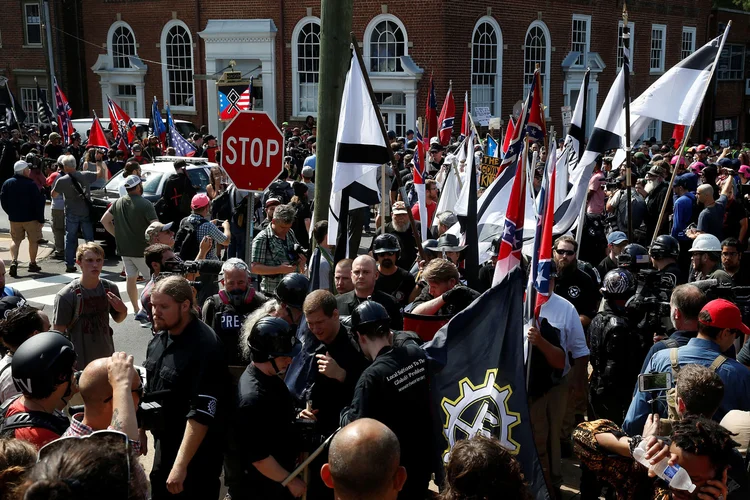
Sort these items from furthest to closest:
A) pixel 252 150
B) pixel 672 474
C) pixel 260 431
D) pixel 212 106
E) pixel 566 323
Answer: pixel 212 106, pixel 252 150, pixel 566 323, pixel 260 431, pixel 672 474

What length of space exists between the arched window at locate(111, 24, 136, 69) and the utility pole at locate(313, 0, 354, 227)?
27.7 meters

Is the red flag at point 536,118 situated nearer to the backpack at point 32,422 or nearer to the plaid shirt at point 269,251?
the plaid shirt at point 269,251

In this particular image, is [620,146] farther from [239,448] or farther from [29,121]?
[29,121]

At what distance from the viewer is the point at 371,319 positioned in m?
4.25

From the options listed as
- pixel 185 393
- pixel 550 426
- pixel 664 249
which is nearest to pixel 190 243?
pixel 185 393

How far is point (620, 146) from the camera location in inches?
342

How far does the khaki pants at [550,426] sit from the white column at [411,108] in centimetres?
2183

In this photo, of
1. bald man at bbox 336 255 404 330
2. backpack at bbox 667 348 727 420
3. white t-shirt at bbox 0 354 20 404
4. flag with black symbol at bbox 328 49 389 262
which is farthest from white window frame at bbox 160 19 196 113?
backpack at bbox 667 348 727 420

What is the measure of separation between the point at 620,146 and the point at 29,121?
3311 centimetres

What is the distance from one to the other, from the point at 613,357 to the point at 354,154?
289 cm

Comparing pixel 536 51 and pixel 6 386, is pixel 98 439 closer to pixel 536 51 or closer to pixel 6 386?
pixel 6 386

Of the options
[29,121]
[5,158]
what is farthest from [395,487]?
[29,121]

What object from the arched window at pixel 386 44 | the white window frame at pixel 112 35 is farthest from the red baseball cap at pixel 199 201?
the white window frame at pixel 112 35

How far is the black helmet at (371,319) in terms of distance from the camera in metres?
4.25
